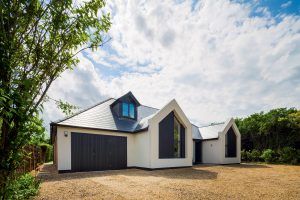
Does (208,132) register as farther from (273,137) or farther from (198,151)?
(273,137)

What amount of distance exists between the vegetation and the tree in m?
24.6

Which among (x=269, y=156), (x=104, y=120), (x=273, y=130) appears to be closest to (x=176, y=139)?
(x=104, y=120)

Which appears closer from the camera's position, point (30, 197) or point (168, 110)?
point (30, 197)

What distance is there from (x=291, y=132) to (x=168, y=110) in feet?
54.2

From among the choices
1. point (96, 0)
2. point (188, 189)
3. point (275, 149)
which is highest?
point (96, 0)

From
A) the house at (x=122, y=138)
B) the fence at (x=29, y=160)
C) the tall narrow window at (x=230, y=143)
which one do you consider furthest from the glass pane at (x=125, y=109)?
the tall narrow window at (x=230, y=143)

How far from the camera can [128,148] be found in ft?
50.4

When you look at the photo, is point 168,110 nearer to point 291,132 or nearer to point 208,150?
point 208,150

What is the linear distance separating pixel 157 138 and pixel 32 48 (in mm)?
12393

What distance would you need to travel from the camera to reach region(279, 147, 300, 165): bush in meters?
20.0

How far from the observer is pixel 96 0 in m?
2.98

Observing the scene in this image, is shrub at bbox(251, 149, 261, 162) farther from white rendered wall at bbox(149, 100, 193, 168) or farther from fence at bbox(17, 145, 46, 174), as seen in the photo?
fence at bbox(17, 145, 46, 174)

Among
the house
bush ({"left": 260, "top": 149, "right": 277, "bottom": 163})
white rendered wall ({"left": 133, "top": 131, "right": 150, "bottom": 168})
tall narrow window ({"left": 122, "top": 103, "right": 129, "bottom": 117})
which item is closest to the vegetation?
bush ({"left": 260, "top": 149, "right": 277, "bottom": 163})

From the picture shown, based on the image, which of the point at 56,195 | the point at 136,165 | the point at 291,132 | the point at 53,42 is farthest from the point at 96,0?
the point at 291,132
